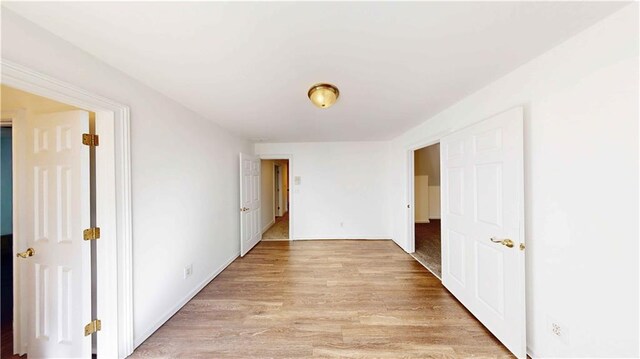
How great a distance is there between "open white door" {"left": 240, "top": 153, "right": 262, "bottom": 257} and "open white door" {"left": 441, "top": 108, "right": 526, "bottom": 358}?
3.09m

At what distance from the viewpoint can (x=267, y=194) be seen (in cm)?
602

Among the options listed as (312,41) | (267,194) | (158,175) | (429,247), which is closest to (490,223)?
(312,41)

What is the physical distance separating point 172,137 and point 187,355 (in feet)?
6.38

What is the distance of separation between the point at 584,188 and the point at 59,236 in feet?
11.3

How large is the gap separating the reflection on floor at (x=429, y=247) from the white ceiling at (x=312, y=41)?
2508 millimetres

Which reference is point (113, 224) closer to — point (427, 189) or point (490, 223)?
point (490, 223)

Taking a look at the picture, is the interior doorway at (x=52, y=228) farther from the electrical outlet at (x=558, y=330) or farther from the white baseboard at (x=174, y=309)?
the electrical outlet at (x=558, y=330)

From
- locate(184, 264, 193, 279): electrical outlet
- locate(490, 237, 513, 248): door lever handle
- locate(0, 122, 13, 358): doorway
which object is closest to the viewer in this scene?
locate(490, 237, 513, 248): door lever handle

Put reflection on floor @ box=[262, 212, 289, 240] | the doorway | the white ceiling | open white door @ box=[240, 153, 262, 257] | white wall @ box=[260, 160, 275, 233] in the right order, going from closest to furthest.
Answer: the white ceiling → the doorway → open white door @ box=[240, 153, 262, 257] → reflection on floor @ box=[262, 212, 289, 240] → white wall @ box=[260, 160, 275, 233]

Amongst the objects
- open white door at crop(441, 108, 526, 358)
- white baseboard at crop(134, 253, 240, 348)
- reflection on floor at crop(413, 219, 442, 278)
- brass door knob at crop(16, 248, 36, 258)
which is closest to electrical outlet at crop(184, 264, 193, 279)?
white baseboard at crop(134, 253, 240, 348)

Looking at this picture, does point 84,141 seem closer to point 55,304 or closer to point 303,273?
point 55,304

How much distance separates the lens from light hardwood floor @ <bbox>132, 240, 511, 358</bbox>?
1715 millimetres

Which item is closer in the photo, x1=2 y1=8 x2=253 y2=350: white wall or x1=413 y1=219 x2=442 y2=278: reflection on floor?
x1=2 y1=8 x2=253 y2=350: white wall

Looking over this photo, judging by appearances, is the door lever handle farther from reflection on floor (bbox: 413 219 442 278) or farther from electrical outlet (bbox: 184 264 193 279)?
electrical outlet (bbox: 184 264 193 279)
